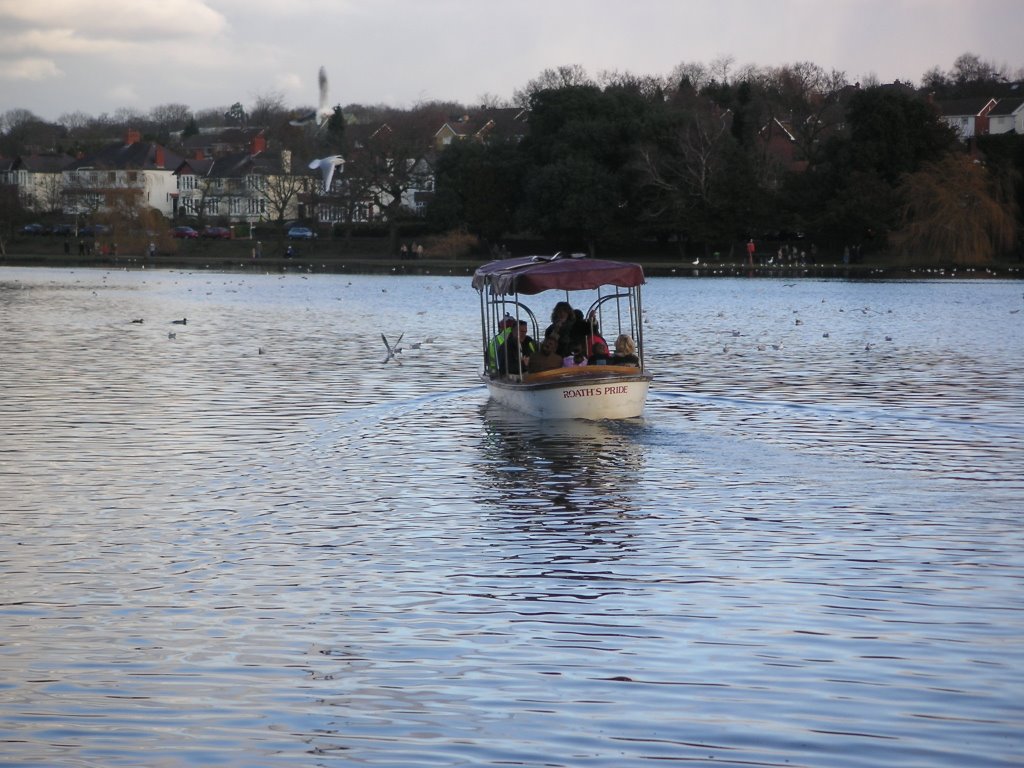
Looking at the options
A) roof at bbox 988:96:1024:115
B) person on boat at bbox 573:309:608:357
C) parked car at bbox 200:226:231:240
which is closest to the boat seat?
person on boat at bbox 573:309:608:357

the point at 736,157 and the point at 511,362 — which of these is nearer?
the point at 511,362

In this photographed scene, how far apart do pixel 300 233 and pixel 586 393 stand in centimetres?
12151

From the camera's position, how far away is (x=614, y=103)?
4710 inches

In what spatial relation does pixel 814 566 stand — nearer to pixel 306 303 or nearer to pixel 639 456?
pixel 639 456

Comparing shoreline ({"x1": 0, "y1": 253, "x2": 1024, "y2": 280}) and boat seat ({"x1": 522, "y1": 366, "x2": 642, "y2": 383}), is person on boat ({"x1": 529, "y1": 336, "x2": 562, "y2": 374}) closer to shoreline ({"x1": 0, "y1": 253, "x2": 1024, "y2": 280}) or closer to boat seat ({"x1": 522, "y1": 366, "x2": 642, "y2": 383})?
boat seat ({"x1": 522, "y1": 366, "x2": 642, "y2": 383})

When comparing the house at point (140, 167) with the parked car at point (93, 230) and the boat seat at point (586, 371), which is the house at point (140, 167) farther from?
the boat seat at point (586, 371)

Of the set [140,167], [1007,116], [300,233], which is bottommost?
[300,233]

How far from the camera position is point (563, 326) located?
28594mm

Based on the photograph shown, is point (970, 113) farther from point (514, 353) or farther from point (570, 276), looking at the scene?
point (570, 276)

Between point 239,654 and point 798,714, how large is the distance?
4.61 meters

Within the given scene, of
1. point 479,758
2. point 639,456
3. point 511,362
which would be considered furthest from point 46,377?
point 479,758

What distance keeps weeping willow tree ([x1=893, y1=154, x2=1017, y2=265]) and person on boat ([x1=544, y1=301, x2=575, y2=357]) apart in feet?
246

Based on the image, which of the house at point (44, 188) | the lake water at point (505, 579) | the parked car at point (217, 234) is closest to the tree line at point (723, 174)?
the parked car at point (217, 234)

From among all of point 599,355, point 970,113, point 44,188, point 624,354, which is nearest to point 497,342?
point 599,355
